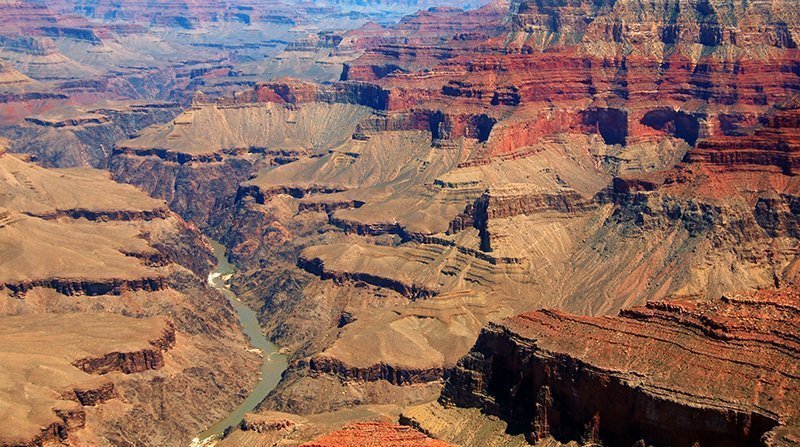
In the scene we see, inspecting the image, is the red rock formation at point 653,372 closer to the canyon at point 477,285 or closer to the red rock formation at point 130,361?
the canyon at point 477,285

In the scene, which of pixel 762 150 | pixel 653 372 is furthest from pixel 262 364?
pixel 653 372

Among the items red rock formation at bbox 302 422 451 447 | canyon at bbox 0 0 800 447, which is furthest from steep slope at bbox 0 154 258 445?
red rock formation at bbox 302 422 451 447

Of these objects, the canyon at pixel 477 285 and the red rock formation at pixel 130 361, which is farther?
the red rock formation at pixel 130 361

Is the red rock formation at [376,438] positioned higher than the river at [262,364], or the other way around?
the red rock formation at [376,438]

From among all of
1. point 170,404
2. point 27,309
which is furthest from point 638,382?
→ point 27,309

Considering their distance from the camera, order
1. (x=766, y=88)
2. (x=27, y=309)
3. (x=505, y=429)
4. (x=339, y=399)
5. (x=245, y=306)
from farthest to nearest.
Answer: (x=766, y=88)
(x=245, y=306)
(x=27, y=309)
(x=339, y=399)
(x=505, y=429)

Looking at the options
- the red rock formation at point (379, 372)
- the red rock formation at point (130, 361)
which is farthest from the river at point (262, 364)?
the red rock formation at point (379, 372)

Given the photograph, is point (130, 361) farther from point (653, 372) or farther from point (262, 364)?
point (653, 372)

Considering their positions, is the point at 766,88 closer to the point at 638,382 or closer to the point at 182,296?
the point at 182,296
